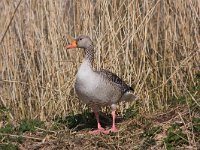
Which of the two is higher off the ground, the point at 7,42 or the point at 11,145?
the point at 7,42

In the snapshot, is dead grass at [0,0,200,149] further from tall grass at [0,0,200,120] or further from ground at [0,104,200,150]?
ground at [0,104,200,150]

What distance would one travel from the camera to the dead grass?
21.3ft

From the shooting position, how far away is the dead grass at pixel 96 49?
6492 mm

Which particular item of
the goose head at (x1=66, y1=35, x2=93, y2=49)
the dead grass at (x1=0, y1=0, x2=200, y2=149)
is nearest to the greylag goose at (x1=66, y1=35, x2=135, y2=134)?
the goose head at (x1=66, y1=35, x2=93, y2=49)

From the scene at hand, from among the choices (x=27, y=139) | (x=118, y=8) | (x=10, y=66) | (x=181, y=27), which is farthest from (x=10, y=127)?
(x=181, y=27)

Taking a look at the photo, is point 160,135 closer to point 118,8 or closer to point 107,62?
point 107,62

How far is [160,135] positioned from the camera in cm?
509

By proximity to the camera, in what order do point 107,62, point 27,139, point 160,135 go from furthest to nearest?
point 107,62 → point 27,139 → point 160,135

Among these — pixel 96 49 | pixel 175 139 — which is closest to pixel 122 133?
pixel 175 139

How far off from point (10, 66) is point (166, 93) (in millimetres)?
2191

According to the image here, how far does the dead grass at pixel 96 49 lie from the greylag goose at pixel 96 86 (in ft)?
2.01

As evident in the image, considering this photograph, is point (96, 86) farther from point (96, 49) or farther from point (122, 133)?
point (96, 49)

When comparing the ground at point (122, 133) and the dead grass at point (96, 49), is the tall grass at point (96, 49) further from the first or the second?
the ground at point (122, 133)

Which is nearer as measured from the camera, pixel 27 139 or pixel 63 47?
pixel 27 139
